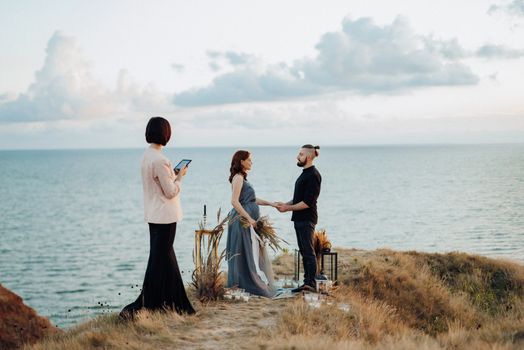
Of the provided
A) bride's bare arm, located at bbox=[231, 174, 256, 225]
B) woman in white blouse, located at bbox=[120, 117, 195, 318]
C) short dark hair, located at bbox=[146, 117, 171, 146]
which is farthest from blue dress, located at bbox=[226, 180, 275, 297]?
short dark hair, located at bbox=[146, 117, 171, 146]

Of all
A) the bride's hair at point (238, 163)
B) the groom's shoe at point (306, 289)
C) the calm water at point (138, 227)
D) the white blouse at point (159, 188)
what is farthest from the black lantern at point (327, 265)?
the calm water at point (138, 227)

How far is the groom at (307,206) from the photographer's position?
9906 mm

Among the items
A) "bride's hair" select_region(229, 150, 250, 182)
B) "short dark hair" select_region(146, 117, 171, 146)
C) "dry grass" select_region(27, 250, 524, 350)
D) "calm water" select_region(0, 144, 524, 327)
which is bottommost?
"calm water" select_region(0, 144, 524, 327)

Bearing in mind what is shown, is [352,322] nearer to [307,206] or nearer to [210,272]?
[307,206]

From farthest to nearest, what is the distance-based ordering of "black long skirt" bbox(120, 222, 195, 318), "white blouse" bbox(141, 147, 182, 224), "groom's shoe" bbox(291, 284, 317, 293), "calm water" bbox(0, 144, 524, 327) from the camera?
1. "calm water" bbox(0, 144, 524, 327)
2. "groom's shoe" bbox(291, 284, 317, 293)
3. "black long skirt" bbox(120, 222, 195, 318)
4. "white blouse" bbox(141, 147, 182, 224)

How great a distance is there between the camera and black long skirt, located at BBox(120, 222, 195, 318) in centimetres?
820

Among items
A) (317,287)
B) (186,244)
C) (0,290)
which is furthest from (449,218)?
(0,290)

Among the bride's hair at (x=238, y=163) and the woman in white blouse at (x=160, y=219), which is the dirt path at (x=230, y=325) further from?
the bride's hair at (x=238, y=163)

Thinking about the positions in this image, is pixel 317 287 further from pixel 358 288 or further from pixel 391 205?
pixel 391 205

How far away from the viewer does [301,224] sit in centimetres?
1016

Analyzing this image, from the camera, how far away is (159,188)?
7.99 meters

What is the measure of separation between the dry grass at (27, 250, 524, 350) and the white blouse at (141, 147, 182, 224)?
5.06 ft

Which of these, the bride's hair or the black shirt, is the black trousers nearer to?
the black shirt

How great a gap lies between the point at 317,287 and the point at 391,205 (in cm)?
5612
